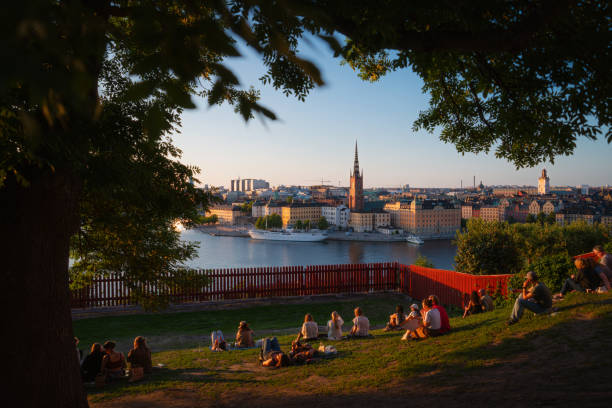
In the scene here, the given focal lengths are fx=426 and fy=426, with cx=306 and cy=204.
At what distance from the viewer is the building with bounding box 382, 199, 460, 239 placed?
340 ft

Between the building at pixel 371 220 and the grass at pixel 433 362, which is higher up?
the grass at pixel 433 362

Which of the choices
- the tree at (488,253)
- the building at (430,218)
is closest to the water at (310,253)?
the building at (430,218)

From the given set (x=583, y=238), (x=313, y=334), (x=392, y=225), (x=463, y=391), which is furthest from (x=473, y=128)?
(x=392, y=225)

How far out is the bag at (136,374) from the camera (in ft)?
17.7

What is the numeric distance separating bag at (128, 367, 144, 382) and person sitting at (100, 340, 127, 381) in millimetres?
320

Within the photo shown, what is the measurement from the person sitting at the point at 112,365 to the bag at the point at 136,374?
0.32m

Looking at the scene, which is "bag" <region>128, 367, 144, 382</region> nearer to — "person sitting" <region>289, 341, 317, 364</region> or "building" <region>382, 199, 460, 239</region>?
"person sitting" <region>289, 341, 317, 364</region>

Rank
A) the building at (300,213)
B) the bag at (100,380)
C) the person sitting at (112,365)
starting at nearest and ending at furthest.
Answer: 1. the bag at (100,380)
2. the person sitting at (112,365)
3. the building at (300,213)

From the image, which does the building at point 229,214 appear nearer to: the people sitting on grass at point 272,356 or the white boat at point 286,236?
the white boat at point 286,236

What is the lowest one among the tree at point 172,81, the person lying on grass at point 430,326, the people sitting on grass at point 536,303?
the person lying on grass at point 430,326

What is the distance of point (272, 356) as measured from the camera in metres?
5.71

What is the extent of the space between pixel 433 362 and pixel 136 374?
145 inches

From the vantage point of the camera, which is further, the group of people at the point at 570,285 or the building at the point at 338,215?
the building at the point at 338,215

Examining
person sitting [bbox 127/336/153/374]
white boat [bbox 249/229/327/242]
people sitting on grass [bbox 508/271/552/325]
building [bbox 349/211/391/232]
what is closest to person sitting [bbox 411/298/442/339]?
Result: people sitting on grass [bbox 508/271/552/325]
